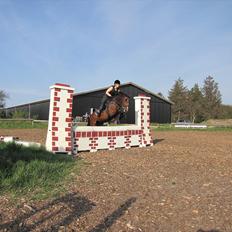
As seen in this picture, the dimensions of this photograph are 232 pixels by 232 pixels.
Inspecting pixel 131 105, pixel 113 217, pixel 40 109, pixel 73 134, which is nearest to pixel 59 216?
pixel 113 217

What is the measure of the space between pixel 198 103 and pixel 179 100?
5159 mm

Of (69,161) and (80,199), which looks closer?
(80,199)

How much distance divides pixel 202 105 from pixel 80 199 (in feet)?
248

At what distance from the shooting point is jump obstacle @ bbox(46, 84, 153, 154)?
901 centimetres

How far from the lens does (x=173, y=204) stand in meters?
4.70

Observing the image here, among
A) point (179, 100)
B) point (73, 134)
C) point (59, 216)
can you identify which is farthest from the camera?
point (179, 100)

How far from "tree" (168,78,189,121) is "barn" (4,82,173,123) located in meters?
26.1

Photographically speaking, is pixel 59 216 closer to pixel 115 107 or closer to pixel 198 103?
pixel 115 107

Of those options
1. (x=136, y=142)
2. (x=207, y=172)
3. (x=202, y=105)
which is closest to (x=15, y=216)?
(x=207, y=172)

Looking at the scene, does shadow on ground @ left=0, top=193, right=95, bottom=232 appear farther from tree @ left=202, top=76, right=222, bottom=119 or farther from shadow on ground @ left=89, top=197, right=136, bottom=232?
tree @ left=202, top=76, right=222, bottom=119

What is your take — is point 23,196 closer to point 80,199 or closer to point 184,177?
point 80,199

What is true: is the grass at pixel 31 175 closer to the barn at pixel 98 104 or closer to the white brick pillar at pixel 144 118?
the white brick pillar at pixel 144 118

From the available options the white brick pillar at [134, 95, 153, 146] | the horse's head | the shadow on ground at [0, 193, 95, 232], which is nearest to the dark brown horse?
the horse's head

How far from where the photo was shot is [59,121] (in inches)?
359
